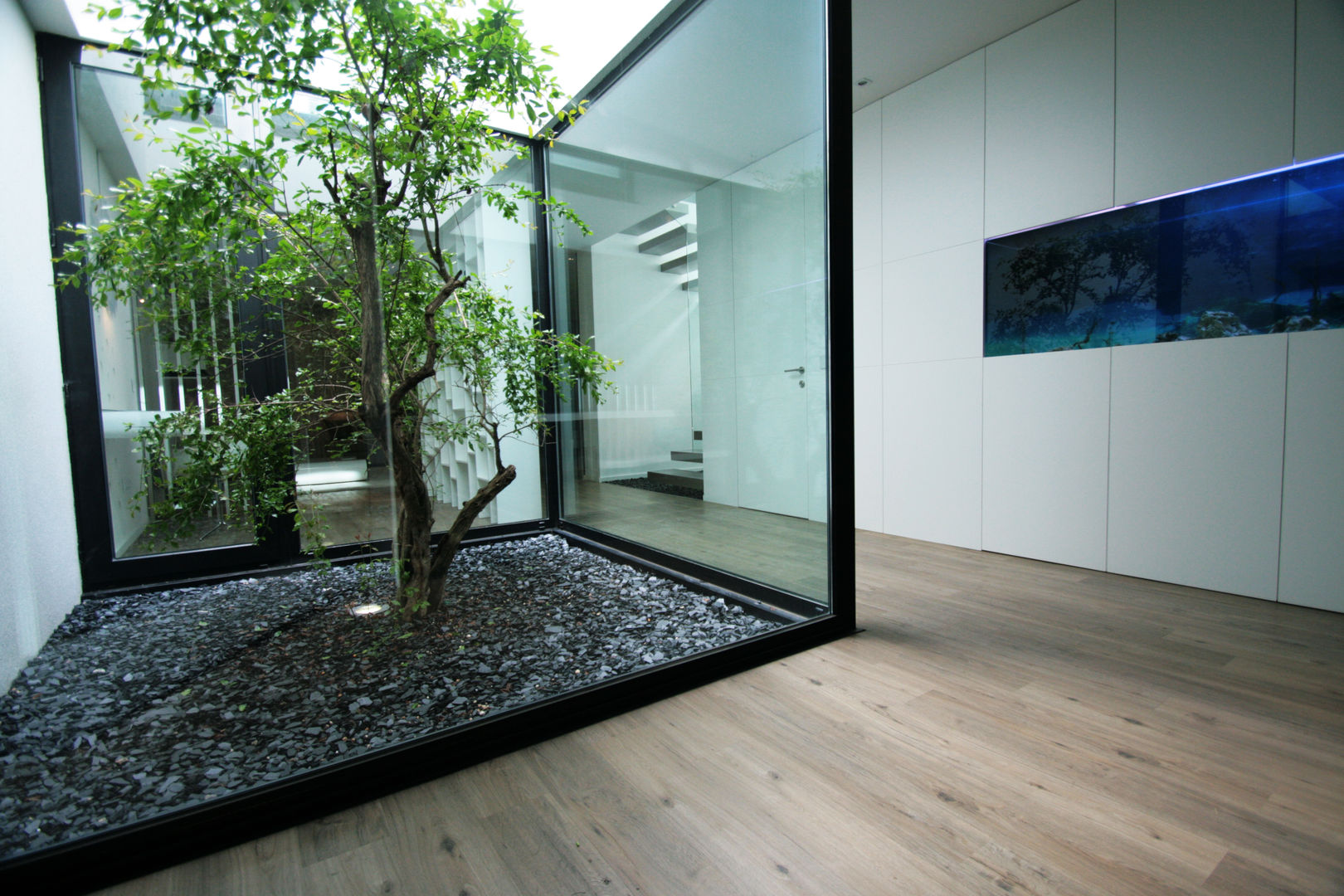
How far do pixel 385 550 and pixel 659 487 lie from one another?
1047 mm

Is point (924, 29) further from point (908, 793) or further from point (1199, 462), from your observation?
point (908, 793)

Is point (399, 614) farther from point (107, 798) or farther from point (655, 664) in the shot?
point (655, 664)

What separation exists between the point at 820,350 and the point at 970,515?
84.2 inches

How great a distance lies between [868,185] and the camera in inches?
181

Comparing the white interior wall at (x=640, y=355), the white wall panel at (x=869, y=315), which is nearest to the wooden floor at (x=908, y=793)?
the white interior wall at (x=640, y=355)

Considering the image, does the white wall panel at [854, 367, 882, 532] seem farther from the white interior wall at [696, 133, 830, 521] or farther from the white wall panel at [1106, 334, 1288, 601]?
the white interior wall at [696, 133, 830, 521]

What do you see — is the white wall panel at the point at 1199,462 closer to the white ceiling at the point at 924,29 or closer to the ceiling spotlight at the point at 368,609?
the white ceiling at the point at 924,29

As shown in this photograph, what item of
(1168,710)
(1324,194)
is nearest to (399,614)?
(1168,710)

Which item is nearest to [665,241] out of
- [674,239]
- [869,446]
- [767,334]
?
[674,239]

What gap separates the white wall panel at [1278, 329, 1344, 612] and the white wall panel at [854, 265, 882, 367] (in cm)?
221

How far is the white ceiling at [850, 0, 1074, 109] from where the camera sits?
11.0 feet

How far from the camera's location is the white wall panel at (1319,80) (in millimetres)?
2574

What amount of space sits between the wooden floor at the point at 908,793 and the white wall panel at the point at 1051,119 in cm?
245

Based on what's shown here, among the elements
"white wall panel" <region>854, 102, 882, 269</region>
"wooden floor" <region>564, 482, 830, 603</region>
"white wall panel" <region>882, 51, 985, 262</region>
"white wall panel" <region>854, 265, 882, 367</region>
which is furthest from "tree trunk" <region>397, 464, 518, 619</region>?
"white wall panel" <region>854, 102, 882, 269</region>
